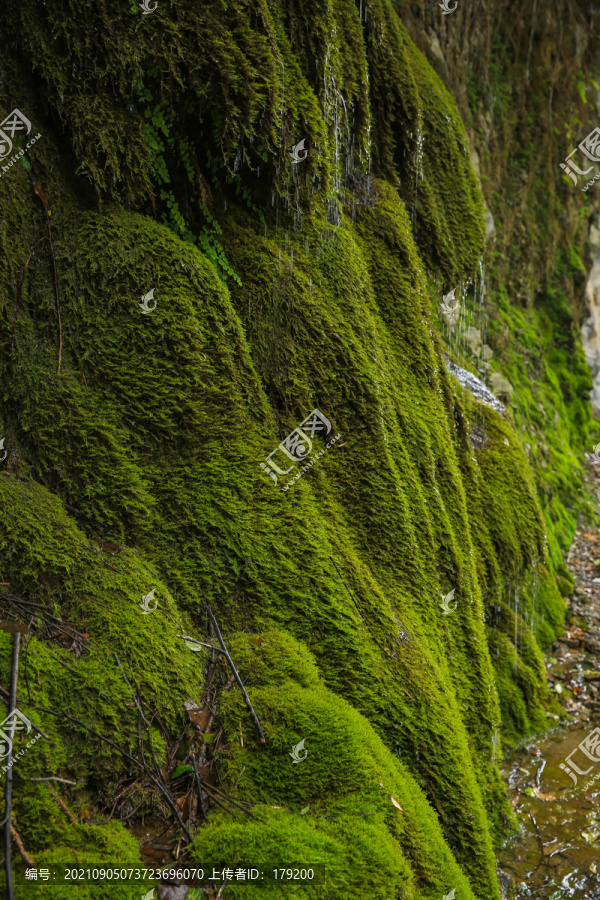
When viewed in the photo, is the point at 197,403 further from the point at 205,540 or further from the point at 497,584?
the point at 497,584

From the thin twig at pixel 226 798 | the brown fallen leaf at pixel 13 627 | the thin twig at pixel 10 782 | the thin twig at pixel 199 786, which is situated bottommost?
the thin twig at pixel 226 798

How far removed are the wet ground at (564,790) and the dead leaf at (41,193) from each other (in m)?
5.35

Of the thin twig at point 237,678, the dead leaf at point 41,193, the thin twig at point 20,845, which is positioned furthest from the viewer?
the dead leaf at point 41,193

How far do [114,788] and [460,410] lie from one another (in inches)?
183

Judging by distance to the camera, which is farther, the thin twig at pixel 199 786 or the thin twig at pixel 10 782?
the thin twig at pixel 199 786

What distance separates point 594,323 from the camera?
48.6ft

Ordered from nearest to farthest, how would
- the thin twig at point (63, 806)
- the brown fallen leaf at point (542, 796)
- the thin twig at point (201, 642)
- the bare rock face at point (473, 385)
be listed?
the thin twig at point (63, 806), the thin twig at point (201, 642), the brown fallen leaf at point (542, 796), the bare rock face at point (473, 385)

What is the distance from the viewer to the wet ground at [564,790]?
4457 millimetres

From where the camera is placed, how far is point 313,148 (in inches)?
166

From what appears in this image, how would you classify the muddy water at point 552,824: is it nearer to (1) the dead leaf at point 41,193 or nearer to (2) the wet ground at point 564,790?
(2) the wet ground at point 564,790

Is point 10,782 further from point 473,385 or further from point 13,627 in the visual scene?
point 473,385

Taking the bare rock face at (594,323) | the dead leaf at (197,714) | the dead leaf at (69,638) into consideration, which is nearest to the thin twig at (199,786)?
the dead leaf at (197,714)

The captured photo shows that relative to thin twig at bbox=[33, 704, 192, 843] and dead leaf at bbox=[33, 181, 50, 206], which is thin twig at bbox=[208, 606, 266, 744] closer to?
thin twig at bbox=[33, 704, 192, 843]

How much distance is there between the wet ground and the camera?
4457 mm
